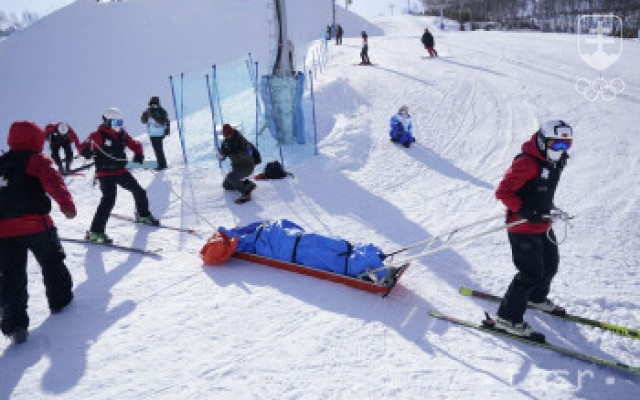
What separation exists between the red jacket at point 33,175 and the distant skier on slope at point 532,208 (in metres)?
3.37

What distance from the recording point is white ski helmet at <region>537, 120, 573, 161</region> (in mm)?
3217

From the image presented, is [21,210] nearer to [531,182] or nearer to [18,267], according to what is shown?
[18,267]

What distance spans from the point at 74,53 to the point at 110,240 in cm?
2775

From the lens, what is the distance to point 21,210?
3445 millimetres

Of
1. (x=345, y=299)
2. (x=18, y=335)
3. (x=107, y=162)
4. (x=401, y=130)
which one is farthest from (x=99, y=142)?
(x=401, y=130)

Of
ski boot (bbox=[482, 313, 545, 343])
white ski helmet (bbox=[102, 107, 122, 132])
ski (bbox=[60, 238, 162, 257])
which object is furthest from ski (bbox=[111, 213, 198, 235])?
ski boot (bbox=[482, 313, 545, 343])

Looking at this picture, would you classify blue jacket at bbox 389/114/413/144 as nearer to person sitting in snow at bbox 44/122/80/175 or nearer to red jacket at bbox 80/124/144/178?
red jacket at bbox 80/124/144/178

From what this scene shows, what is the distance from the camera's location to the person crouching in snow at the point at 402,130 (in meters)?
9.78

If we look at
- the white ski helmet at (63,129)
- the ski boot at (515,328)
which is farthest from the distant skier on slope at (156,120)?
the ski boot at (515,328)

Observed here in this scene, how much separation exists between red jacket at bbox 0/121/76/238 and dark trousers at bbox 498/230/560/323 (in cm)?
351

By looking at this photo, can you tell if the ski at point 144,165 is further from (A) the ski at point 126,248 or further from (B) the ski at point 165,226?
(A) the ski at point 126,248

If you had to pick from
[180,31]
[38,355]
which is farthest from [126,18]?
[38,355]

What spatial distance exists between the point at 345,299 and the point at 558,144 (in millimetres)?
2161

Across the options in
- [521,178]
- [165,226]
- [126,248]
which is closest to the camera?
[521,178]
